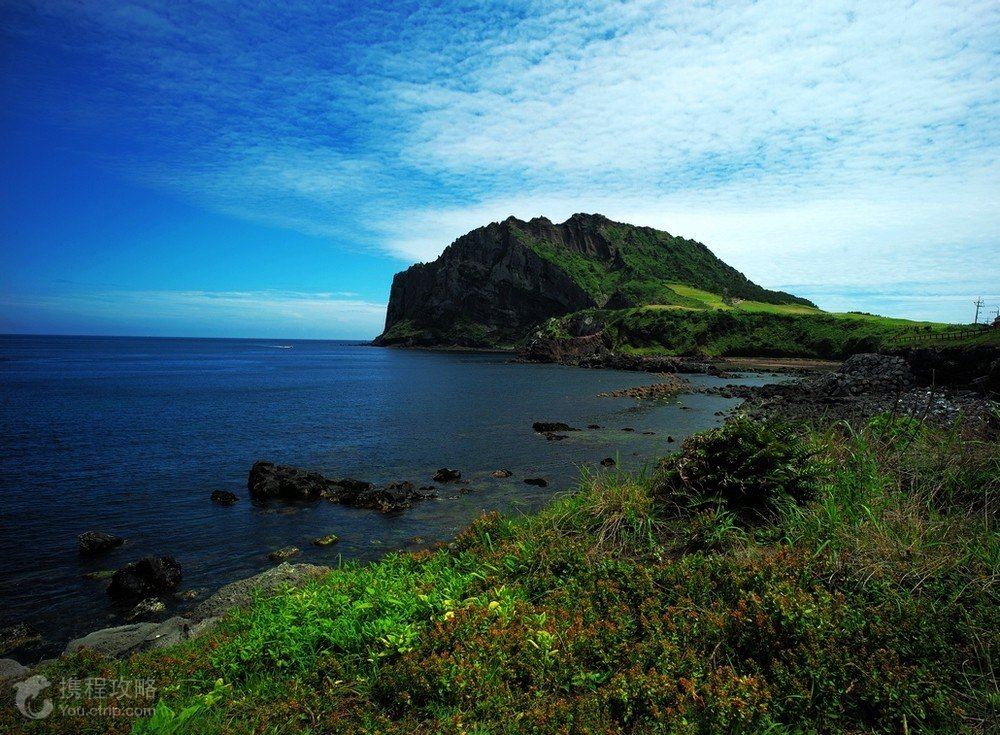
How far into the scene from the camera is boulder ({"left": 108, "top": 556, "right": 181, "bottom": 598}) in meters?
15.1

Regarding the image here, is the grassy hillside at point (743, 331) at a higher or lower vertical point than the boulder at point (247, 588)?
higher

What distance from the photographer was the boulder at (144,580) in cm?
1507

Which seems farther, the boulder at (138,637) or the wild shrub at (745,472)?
the boulder at (138,637)

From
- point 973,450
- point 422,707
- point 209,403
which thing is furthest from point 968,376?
point 209,403

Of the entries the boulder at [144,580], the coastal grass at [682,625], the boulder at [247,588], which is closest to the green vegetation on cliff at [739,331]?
the coastal grass at [682,625]

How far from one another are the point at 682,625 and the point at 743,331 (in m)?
141

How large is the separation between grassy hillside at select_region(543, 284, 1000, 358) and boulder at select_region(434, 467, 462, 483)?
103126 millimetres

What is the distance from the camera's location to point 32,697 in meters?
5.47

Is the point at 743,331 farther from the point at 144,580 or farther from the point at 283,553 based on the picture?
the point at 144,580

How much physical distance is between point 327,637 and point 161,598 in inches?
501

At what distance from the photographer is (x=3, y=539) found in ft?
62.8

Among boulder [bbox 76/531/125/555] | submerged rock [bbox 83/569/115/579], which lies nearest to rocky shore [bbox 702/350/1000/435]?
submerged rock [bbox 83/569/115/579]

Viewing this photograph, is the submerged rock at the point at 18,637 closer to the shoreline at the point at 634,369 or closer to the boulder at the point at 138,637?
the shoreline at the point at 634,369

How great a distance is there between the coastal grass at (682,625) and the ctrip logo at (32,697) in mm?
171
